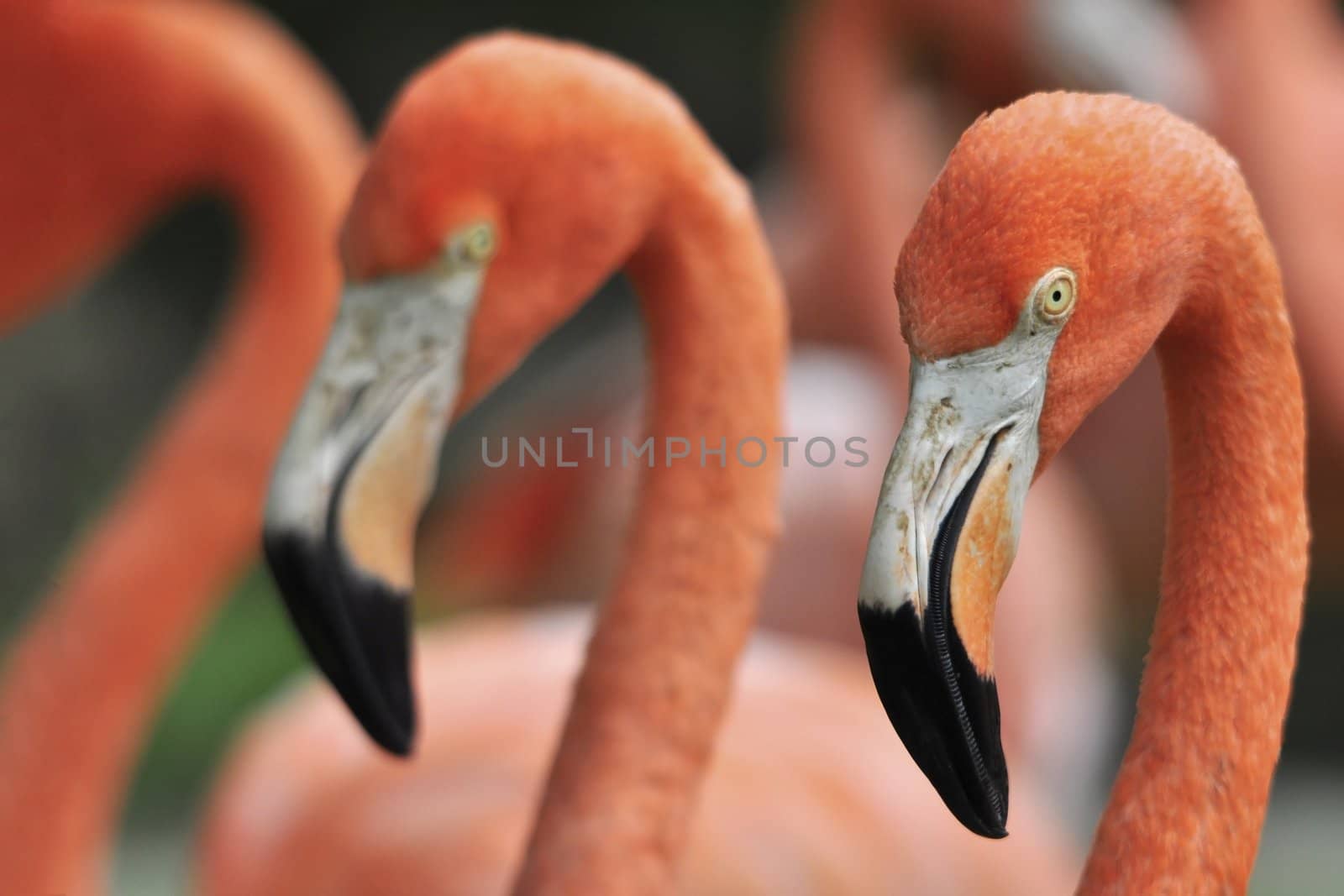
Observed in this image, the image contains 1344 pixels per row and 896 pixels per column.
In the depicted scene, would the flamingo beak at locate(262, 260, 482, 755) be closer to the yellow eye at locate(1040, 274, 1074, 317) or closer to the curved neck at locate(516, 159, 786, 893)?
the curved neck at locate(516, 159, 786, 893)

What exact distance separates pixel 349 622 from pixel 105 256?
114cm

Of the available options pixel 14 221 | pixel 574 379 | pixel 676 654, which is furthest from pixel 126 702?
pixel 574 379

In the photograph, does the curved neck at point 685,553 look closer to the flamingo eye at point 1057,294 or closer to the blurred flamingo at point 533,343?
the blurred flamingo at point 533,343

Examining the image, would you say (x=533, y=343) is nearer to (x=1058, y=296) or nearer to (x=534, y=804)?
(x=1058, y=296)

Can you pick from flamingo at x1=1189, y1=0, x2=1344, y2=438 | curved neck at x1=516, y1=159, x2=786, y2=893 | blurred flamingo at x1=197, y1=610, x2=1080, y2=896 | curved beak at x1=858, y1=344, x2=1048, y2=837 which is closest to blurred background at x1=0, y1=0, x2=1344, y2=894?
flamingo at x1=1189, y1=0, x2=1344, y2=438

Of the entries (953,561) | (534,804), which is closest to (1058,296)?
(953,561)

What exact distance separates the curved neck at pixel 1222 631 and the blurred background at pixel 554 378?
1.24 metres

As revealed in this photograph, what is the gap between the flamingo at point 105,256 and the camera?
1736 millimetres

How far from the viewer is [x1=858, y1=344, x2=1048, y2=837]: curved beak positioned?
2.71ft

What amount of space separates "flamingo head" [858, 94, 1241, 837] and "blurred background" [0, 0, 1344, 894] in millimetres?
1224

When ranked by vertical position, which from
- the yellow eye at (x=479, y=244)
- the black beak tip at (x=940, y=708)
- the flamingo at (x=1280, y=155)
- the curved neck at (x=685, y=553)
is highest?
the black beak tip at (x=940, y=708)

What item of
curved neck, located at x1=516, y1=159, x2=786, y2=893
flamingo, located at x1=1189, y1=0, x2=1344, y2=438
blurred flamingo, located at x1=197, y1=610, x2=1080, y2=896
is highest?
curved neck, located at x1=516, y1=159, x2=786, y2=893

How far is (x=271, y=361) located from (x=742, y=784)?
2.47 ft

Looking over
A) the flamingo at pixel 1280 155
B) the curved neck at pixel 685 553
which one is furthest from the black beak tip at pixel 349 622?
the flamingo at pixel 1280 155
